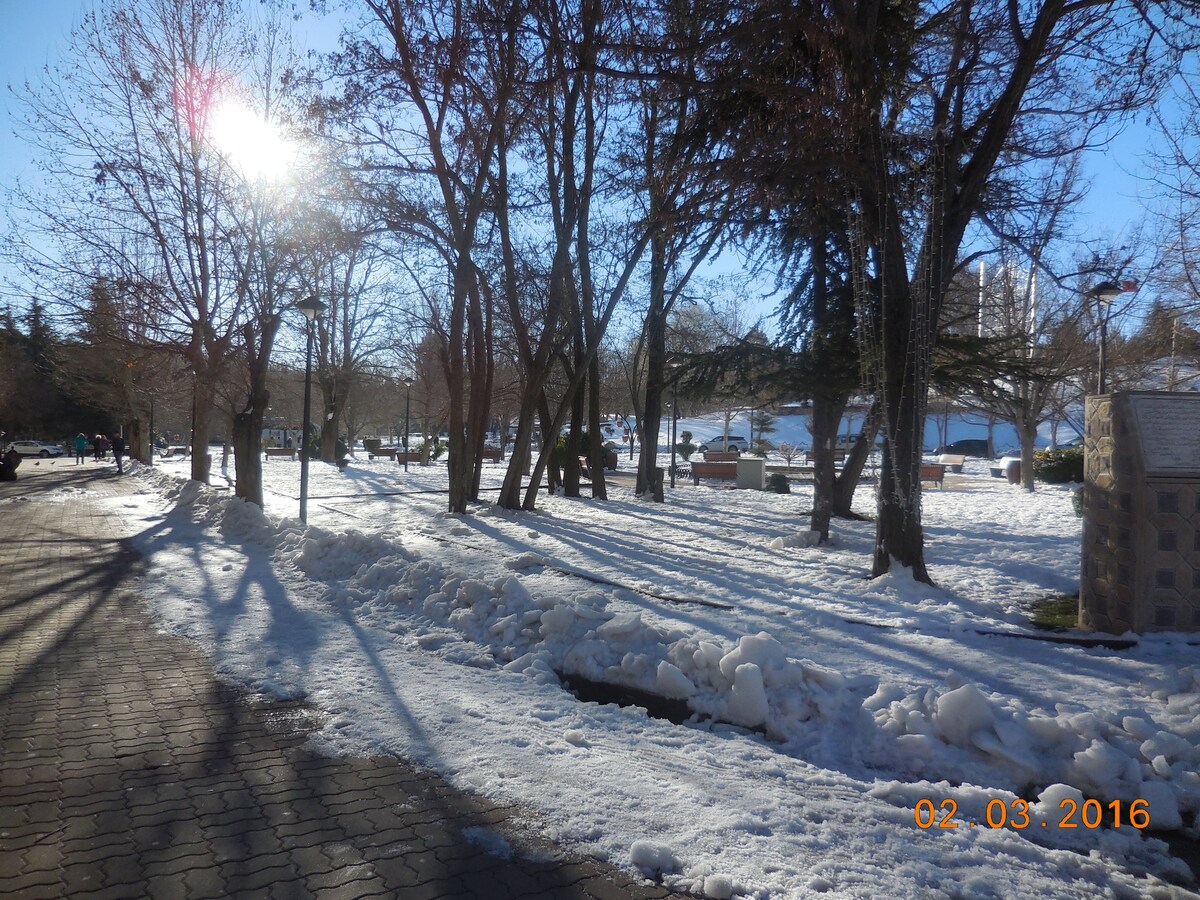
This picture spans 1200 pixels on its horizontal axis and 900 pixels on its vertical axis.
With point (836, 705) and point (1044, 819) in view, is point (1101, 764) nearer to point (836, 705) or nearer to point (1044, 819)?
point (1044, 819)

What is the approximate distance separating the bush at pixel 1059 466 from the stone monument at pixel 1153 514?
21406 millimetres

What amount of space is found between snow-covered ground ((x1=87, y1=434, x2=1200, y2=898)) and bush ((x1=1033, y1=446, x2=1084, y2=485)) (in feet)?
55.3

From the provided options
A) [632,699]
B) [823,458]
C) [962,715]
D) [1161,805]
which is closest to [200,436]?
[823,458]

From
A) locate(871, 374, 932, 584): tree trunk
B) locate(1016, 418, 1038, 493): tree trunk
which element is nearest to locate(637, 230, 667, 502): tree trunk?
locate(871, 374, 932, 584): tree trunk

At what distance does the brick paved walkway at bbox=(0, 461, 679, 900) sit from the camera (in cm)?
346

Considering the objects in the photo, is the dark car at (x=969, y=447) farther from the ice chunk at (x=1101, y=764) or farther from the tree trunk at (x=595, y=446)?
the ice chunk at (x=1101, y=764)

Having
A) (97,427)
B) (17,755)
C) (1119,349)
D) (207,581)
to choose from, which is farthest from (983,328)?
(97,427)

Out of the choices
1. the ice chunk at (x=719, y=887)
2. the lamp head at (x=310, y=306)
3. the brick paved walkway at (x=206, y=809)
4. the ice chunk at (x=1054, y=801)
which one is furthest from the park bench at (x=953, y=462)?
the ice chunk at (x=719, y=887)

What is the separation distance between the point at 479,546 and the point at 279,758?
690cm

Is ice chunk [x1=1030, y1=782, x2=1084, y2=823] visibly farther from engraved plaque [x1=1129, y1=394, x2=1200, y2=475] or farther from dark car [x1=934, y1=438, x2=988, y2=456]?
dark car [x1=934, y1=438, x2=988, y2=456]

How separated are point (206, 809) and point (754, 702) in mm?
3171

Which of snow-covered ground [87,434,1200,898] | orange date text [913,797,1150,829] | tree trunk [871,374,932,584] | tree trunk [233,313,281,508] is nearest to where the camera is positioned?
snow-covered ground [87,434,1200,898]

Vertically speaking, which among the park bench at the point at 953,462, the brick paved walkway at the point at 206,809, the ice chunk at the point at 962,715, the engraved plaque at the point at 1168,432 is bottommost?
the brick paved walkway at the point at 206,809

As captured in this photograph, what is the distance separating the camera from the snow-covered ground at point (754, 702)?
383 cm
